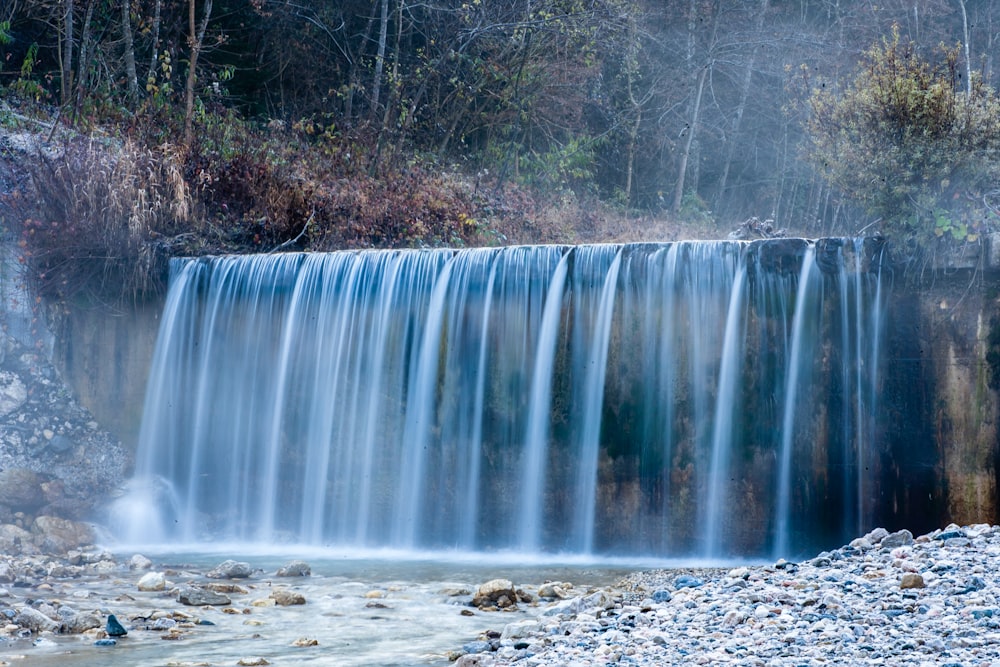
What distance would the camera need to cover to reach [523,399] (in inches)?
462

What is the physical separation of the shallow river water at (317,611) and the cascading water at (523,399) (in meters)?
0.87

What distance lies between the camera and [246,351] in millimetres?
13094

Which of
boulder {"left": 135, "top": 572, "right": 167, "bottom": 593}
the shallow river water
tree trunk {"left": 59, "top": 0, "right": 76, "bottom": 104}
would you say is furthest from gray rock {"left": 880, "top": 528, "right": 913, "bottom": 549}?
tree trunk {"left": 59, "top": 0, "right": 76, "bottom": 104}

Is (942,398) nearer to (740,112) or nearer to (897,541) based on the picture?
(897,541)

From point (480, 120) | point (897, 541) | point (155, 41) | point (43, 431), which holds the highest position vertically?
point (480, 120)

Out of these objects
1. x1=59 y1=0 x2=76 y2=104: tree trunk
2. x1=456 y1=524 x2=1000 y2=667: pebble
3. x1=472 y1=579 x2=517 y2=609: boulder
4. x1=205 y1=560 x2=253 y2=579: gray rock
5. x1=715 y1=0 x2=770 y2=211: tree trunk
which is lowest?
x1=205 y1=560 x2=253 y2=579: gray rock

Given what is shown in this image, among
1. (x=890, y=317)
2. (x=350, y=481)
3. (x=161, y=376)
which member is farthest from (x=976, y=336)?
(x=161, y=376)

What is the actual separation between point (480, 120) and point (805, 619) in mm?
18053

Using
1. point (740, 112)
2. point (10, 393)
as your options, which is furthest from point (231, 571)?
point (740, 112)

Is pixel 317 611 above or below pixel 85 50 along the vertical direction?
below

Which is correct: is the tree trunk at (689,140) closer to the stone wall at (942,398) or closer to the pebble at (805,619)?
the stone wall at (942,398)

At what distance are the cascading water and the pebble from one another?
2.91 meters

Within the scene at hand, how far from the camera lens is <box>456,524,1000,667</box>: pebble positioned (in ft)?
16.7

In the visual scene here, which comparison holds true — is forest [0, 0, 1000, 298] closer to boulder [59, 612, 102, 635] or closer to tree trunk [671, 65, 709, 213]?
tree trunk [671, 65, 709, 213]
